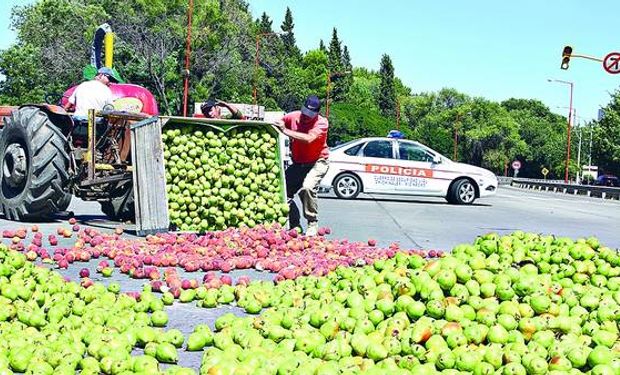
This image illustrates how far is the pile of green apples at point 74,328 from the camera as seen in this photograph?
4117mm

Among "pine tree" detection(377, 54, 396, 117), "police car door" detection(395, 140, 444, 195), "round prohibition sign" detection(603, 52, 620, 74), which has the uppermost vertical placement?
"pine tree" detection(377, 54, 396, 117)

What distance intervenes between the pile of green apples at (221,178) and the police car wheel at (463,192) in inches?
470

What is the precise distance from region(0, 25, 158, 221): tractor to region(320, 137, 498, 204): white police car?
1055 centimetres

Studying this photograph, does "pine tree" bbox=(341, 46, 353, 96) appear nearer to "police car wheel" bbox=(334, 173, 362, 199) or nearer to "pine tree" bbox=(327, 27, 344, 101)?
"pine tree" bbox=(327, 27, 344, 101)

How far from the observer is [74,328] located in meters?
4.96

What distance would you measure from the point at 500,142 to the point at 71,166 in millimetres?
109250

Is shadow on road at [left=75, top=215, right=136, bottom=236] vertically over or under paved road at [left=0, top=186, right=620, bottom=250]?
over

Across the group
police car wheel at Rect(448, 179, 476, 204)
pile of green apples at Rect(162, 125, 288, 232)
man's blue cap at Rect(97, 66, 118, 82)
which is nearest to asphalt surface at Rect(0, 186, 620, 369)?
pile of green apples at Rect(162, 125, 288, 232)

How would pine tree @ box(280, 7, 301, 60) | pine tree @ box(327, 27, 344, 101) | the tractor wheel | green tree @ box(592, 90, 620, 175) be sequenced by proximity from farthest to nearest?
pine tree @ box(280, 7, 301, 60) → pine tree @ box(327, 27, 344, 101) → green tree @ box(592, 90, 620, 175) → the tractor wheel

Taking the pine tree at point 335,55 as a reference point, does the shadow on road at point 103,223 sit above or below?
below

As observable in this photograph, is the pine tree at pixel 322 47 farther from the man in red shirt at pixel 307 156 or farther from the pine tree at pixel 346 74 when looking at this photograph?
the man in red shirt at pixel 307 156

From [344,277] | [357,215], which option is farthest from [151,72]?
[344,277]

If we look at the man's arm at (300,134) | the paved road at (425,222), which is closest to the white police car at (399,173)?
the paved road at (425,222)

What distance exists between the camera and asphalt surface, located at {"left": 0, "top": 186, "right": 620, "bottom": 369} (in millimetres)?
6223
